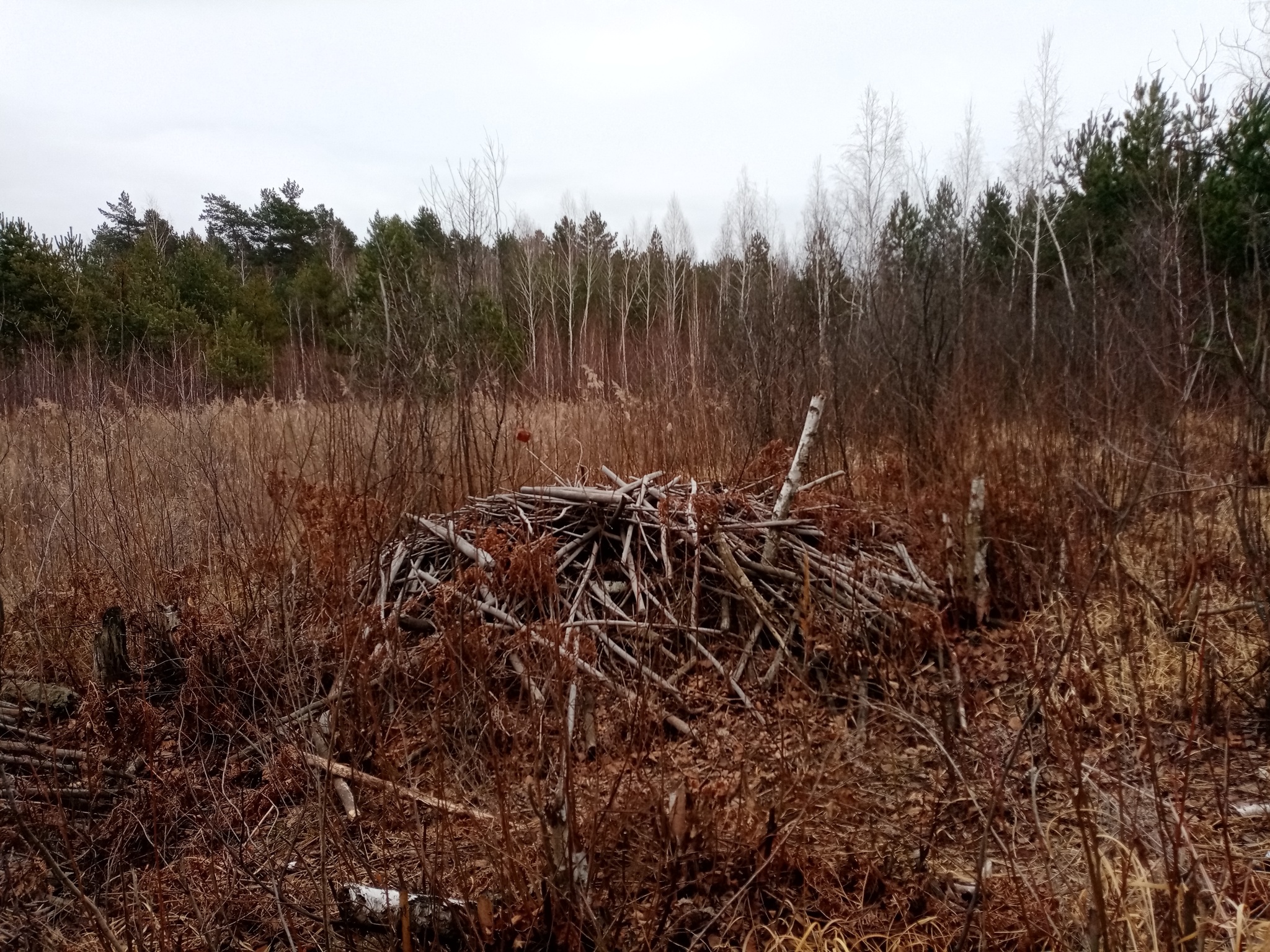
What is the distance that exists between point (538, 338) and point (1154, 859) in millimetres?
20911

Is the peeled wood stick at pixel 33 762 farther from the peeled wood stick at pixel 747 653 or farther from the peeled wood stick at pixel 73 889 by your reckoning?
the peeled wood stick at pixel 747 653

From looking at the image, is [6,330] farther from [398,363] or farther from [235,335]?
[398,363]

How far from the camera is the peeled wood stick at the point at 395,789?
A: 2242 mm

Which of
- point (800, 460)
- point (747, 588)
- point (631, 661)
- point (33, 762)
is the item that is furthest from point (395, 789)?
point (800, 460)

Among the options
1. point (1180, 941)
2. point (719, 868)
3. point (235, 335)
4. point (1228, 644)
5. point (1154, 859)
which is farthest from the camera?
point (235, 335)

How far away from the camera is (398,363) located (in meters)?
4.23

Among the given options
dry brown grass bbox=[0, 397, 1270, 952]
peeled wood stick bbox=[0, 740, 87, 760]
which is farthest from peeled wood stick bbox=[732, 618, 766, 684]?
peeled wood stick bbox=[0, 740, 87, 760]

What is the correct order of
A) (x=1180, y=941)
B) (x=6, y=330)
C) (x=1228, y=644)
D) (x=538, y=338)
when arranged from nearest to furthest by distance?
(x=1180, y=941) → (x=1228, y=644) → (x=6, y=330) → (x=538, y=338)

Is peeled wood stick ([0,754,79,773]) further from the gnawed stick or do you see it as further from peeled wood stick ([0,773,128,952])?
the gnawed stick

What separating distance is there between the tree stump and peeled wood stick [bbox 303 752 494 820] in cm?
140

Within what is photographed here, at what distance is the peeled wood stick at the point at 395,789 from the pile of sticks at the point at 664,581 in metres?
0.60

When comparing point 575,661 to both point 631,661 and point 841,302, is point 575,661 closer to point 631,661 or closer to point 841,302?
point 631,661

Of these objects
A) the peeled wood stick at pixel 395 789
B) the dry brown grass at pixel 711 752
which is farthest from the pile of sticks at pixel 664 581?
the peeled wood stick at pixel 395 789

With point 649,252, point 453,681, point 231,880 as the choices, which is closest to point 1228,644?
point 453,681
